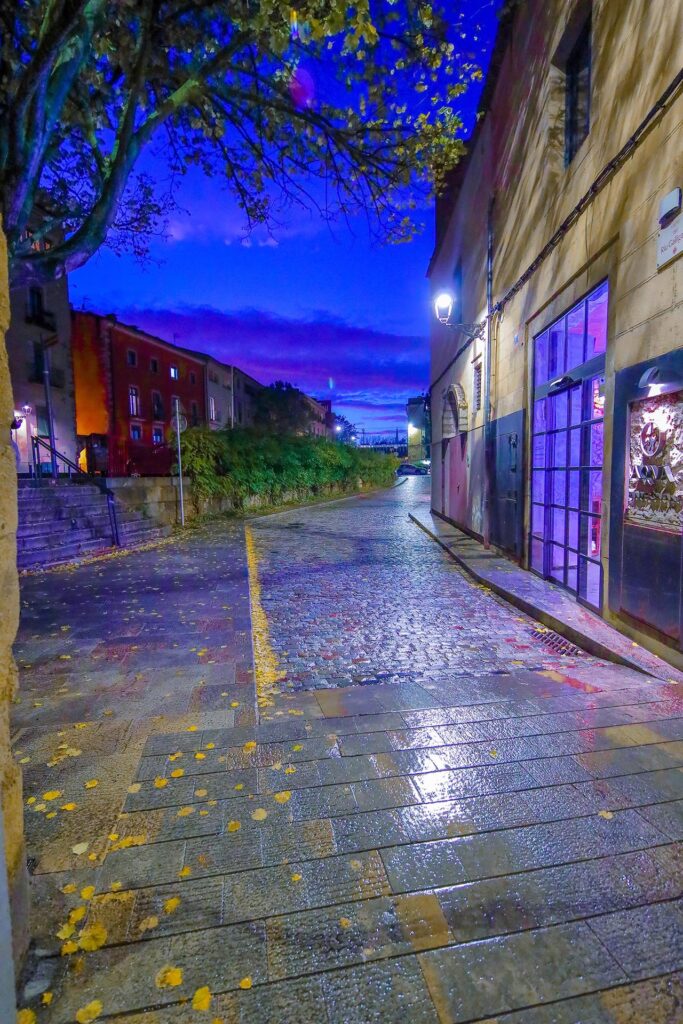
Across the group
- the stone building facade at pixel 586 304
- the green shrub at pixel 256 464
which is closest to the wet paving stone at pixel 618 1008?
the stone building facade at pixel 586 304

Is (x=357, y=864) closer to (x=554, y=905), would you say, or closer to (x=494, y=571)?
(x=554, y=905)

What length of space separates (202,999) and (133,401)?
3321 centimetres

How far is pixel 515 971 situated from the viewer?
159cm

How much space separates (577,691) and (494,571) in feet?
14.0

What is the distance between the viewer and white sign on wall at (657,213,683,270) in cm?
378

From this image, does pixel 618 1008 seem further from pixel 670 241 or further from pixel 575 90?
pixel 575 90

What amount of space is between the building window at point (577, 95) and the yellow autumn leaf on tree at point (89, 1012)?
27.1 ft

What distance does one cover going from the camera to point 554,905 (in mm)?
1820

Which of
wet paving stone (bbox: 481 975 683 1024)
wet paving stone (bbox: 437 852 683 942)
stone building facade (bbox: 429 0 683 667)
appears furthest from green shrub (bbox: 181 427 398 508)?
wet paving stone (bbox: 481 975 683 1024)

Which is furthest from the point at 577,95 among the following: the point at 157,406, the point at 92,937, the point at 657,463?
the point at 157,406

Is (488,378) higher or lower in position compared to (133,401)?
lower

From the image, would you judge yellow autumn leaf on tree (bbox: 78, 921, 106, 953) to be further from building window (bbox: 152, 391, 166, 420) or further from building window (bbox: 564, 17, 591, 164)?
building window (bbox: 152, 391, 166, 420)

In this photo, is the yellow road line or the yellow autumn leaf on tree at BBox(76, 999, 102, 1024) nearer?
the yellow autumn leaf on tree at BBox(76, 999, 102, 1024)

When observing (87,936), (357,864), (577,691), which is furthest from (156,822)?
(577,691)
